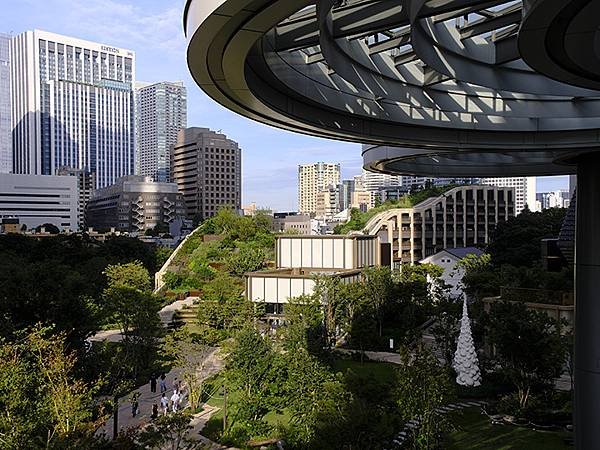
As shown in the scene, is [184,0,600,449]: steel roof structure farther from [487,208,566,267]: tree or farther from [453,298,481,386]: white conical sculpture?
[487,208,566,267]: tree

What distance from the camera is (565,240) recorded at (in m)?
31.2

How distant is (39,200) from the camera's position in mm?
142875

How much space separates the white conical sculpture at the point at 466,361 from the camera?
27.9 m

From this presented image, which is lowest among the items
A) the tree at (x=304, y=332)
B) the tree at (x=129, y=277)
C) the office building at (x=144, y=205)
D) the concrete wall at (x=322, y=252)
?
the tree at (x=304, y=332)

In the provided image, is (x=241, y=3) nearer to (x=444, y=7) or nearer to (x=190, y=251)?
(x=444, y=7)

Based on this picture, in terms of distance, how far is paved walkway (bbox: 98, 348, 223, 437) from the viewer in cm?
2397

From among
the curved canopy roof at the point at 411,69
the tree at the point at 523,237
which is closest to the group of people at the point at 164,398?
the curved canopy roof at the point at 411,69

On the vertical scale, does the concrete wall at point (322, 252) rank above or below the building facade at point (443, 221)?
below

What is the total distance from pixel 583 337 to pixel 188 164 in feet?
483

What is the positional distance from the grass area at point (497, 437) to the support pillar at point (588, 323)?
238 inches

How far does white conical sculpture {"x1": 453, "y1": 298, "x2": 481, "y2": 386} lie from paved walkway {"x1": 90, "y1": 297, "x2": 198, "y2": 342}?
67.9 ft

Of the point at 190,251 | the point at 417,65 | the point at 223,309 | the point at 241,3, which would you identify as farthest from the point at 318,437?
the point at 190,251

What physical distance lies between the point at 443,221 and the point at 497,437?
67.5 meters

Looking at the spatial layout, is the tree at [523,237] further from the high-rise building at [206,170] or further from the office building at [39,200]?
→ the office building at [39,200]
